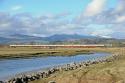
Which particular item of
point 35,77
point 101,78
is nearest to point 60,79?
point 101,78

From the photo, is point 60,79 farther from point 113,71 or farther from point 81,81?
point 113,71

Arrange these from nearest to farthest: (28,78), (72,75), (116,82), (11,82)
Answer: (116,82) < (72,75) < (11,82) < (28,78)

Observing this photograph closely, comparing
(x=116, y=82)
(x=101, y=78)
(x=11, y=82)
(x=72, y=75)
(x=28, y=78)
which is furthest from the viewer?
(x=28, y=78)

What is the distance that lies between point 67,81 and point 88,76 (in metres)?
1.94

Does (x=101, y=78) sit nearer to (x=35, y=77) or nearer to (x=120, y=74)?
(x=120, y=74)

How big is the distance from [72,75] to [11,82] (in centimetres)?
670

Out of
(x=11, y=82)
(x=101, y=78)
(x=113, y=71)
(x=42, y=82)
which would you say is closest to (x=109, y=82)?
(x=101, y=78)

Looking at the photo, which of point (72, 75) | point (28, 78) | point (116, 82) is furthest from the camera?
point (28, 78)

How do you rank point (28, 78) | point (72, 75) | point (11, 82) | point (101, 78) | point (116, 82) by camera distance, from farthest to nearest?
point (28, 78) → point (11, 82) → point (72, 75) → point (101, 78) → point (116, 82)

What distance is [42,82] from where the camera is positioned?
33.3 metres

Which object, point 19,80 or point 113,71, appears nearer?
point 113,71

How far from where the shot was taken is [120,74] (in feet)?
99.5

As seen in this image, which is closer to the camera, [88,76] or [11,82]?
[88,76]

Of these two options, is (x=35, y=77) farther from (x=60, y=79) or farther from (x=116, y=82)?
(x=116, y=82)
